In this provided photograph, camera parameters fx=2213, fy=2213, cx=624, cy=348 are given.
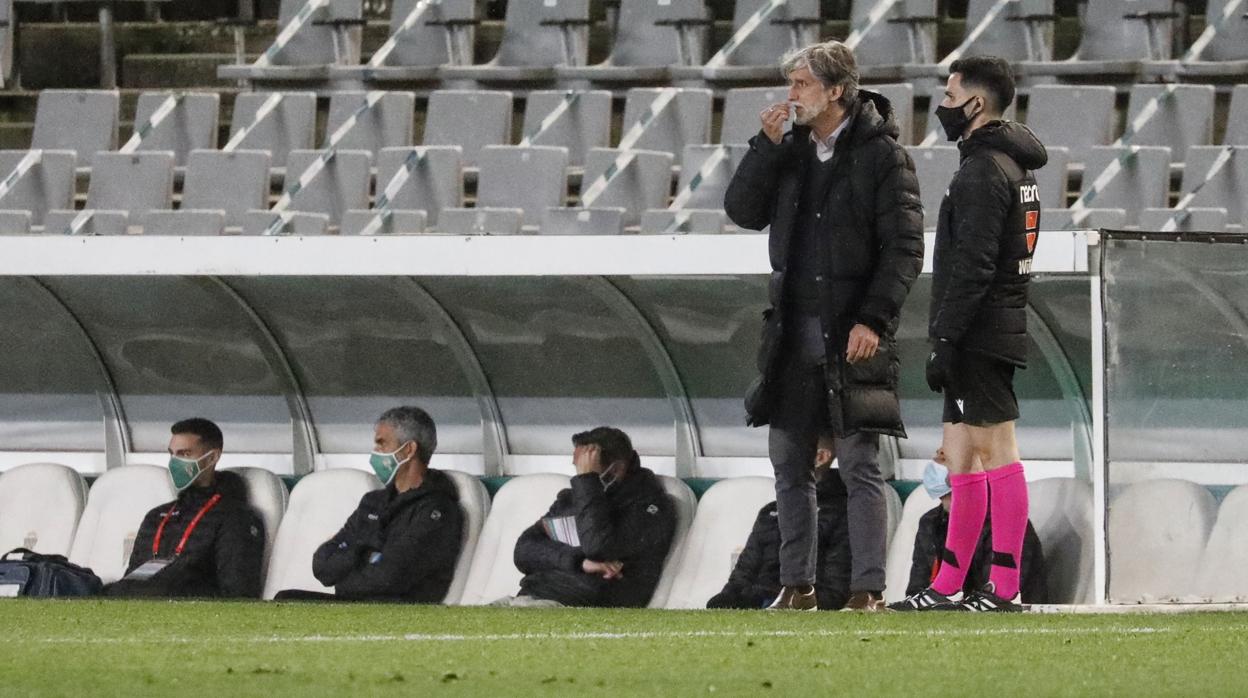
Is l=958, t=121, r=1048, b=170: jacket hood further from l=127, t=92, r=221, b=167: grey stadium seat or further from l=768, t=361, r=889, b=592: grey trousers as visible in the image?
l=127, t=92, r=221, b=167: grey stadium seat

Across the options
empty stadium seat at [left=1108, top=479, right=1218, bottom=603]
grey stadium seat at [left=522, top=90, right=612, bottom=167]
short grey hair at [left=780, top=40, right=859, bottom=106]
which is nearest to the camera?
short grey hair at [left=780, top=40, right=859, bottom=106]

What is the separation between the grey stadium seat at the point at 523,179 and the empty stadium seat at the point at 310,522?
122 inches

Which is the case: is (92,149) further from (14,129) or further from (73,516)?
(73,516)

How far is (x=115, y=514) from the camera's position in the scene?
33.1 ft

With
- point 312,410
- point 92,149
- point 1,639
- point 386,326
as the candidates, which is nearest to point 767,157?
point 1,639

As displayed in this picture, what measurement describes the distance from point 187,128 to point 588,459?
7.13 meters

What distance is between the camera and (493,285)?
917cm

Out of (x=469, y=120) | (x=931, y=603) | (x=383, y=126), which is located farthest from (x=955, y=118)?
(x=383, y=126)

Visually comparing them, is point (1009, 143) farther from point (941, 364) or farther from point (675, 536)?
point (675, 536)

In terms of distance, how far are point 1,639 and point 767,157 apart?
2.60 m

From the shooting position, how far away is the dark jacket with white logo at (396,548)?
8.77m

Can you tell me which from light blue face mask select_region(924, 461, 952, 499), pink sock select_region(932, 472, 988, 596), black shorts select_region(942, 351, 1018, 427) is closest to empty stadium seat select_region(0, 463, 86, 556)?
light blue face mask select_region(924, 461, 952, 499)

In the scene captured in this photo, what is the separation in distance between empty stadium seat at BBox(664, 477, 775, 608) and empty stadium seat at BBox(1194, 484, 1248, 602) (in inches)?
73.3

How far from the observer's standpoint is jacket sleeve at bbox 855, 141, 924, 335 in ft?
21.4
